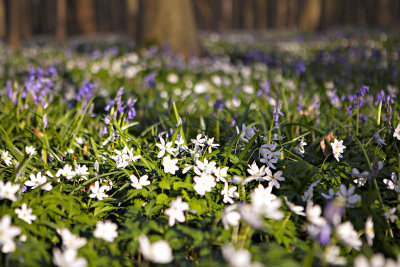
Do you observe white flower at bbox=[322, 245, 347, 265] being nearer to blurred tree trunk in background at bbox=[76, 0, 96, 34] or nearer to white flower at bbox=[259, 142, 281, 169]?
white flower at bbox=[259, 142, 281, 169]

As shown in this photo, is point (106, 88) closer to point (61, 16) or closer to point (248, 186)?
point (248, 186)

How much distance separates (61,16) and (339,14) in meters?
22.0

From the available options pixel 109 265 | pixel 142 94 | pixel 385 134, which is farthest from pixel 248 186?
pixel 142 94

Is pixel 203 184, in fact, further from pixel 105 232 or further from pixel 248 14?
pixel 248 14

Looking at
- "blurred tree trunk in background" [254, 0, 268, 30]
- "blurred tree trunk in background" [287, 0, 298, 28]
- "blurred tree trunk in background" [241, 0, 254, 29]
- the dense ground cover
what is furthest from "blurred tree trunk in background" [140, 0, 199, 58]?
"blurred tree trunk in background" [241, 0, 254, 29]

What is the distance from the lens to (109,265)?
5.27ft

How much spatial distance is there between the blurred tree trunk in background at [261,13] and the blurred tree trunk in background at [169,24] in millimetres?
28839

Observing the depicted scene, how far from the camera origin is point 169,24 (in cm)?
750

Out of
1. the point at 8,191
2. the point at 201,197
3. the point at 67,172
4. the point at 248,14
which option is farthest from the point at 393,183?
the point at 248,14

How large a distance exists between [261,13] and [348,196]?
35.8m

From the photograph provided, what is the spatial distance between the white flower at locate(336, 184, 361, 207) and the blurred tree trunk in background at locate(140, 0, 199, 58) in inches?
241

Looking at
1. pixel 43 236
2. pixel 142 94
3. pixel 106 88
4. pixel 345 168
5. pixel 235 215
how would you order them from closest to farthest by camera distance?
pixel 235 215 → pixel 43 236 → pixel 345 168 → pixel 142 94 → pixel 106 88

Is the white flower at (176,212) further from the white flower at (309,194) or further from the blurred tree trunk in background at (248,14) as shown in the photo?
the blurred tree trunk in background at (248,14)

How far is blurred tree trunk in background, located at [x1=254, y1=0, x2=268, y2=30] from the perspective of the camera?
34.8 metres
